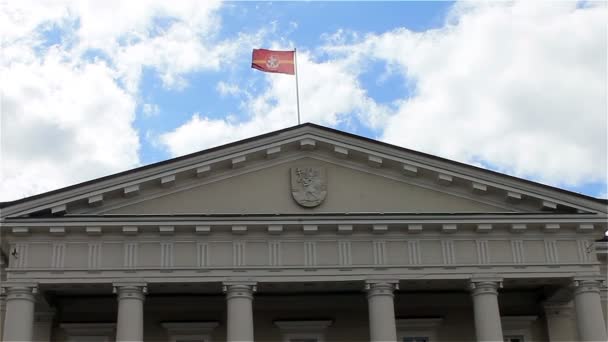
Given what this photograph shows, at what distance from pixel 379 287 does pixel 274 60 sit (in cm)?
→ 832

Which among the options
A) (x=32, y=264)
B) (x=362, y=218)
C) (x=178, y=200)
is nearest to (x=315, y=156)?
(x=362, y=218)

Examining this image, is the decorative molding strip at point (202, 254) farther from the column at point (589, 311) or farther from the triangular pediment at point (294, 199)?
the column at point (589, 311)

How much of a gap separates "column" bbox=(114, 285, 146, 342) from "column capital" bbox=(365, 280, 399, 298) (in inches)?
228

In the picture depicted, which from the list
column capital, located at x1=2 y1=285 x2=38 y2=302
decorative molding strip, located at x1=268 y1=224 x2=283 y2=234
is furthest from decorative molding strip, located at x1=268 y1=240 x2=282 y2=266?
column capital, located at x1=2 y1=285 x2=38 y2=302

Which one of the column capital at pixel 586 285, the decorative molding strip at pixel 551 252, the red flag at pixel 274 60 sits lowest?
the column capital at pixel 586 285

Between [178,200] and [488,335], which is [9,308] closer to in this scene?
[178,200]

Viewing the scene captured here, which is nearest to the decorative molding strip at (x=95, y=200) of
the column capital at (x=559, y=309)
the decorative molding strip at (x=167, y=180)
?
the decorative molding strip at (x=167, y=180)

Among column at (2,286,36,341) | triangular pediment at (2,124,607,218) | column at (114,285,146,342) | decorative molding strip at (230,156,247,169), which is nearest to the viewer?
column at (2,286,36,341)

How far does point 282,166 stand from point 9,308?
7985 mm

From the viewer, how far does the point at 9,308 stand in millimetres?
21125

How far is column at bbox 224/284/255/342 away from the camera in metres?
21.3

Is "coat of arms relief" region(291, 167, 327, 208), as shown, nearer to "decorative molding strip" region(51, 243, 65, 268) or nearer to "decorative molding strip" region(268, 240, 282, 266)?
"decorative molding strip" region(268, 240, 282, 266)

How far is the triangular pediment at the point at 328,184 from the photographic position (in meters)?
22.9

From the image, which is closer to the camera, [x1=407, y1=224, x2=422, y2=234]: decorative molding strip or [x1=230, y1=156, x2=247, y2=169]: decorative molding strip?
[x1=407, y1=224, x2=422, y2=234]: decorative molding strip
